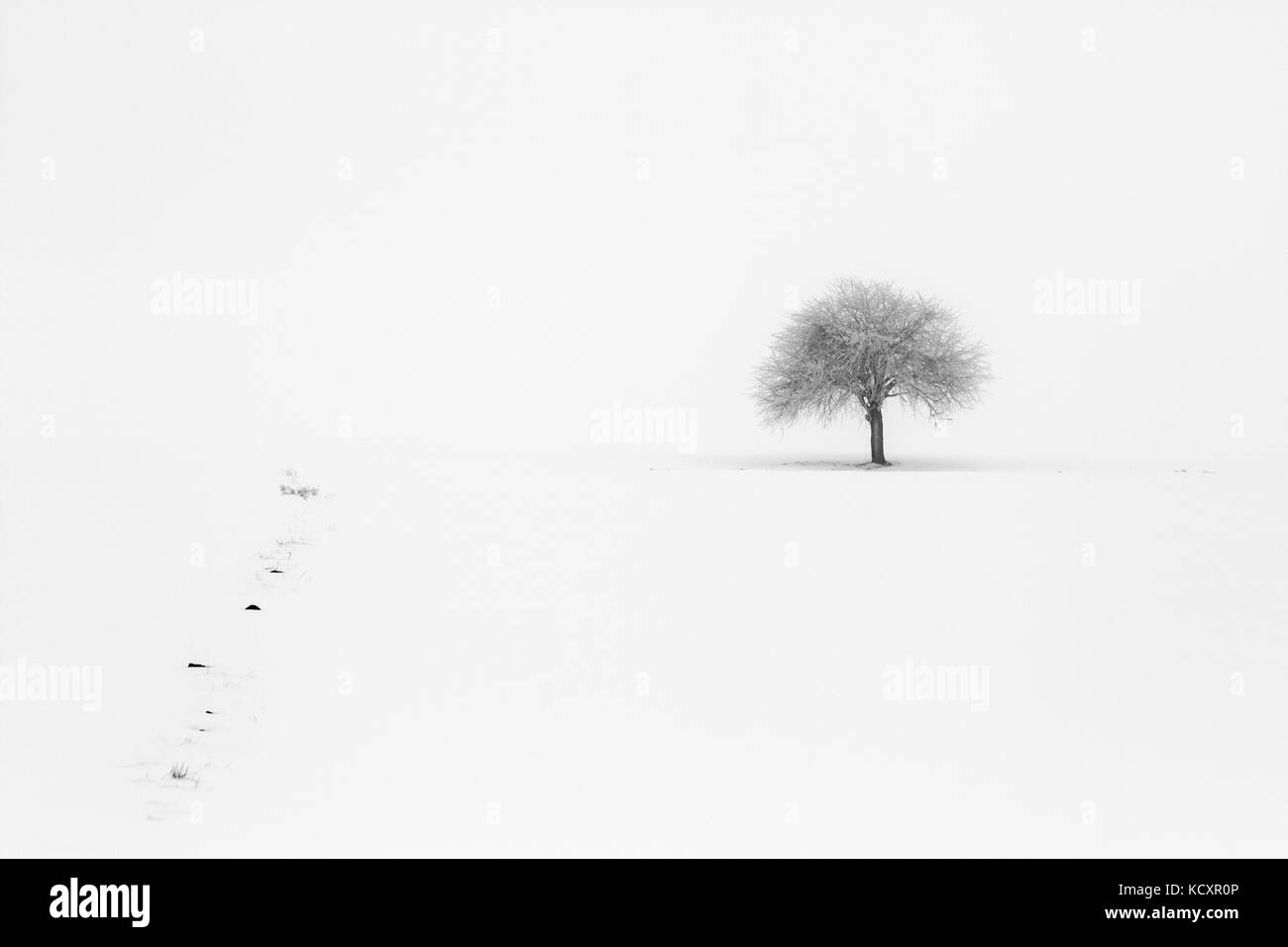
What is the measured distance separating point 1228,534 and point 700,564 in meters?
10.9

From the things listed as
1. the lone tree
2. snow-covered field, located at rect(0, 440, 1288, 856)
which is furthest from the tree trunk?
snow-covered field, located at rect(0, 440, 1288, 856)

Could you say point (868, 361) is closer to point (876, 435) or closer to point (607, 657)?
point (876, 435)

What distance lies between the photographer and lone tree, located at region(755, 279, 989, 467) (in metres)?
35.7

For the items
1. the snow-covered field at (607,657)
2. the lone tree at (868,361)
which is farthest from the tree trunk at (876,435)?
the snow-covered field at (607,657)

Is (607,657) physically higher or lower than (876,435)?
lower

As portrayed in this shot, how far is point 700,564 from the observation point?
14.8m

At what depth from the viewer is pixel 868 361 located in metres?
35.6

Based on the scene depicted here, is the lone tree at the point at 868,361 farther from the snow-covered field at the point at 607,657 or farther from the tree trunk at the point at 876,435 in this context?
the snow-covered field at the point at 607,657

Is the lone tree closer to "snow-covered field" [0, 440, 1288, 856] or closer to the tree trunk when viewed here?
the tree trunk

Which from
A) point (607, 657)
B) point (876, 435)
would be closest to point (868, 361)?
point (876, 435)

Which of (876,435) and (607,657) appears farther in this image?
(876,435)

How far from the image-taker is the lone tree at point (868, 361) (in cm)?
3569

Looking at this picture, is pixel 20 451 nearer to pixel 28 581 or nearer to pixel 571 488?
pixel 28 581

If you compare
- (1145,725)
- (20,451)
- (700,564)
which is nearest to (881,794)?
(1145,725)
